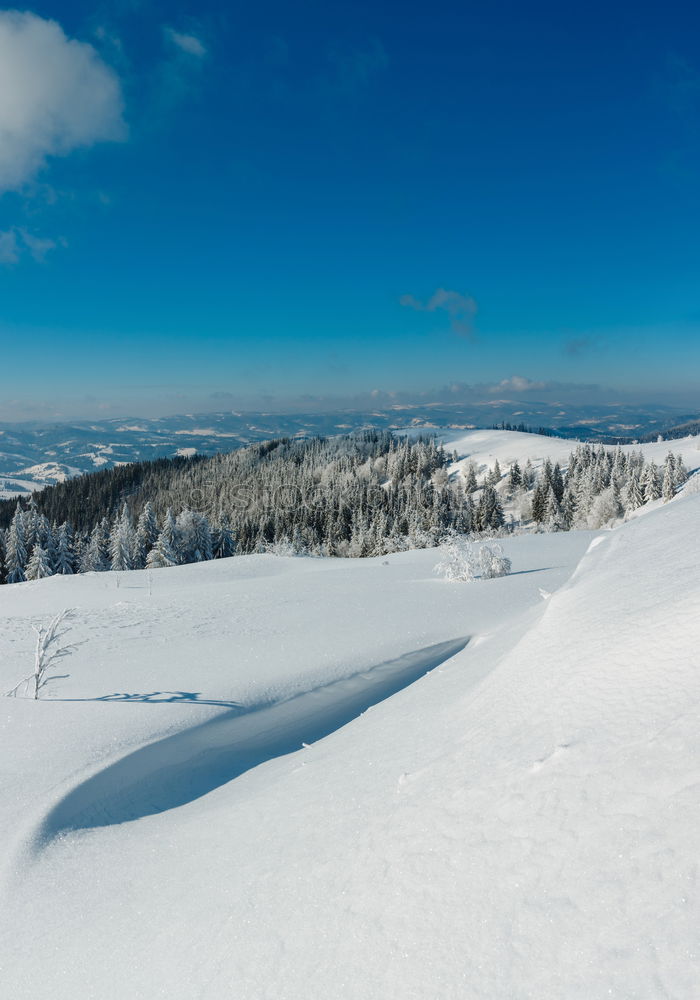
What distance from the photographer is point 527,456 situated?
151500mm

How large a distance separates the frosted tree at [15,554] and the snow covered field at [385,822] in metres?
59.6

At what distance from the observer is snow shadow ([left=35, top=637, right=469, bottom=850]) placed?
6.75 m

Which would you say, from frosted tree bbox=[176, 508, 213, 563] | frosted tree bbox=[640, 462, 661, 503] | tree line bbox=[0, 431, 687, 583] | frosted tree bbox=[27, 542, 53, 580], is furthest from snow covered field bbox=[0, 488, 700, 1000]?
frosted tree bbox=[640, 462, 661, 503]

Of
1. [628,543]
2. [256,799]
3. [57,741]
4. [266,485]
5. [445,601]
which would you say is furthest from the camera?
[266,485]

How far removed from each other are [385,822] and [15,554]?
70.2 m

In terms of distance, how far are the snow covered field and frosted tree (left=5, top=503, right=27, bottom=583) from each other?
59.6m

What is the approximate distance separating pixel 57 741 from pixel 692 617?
31.5 feet

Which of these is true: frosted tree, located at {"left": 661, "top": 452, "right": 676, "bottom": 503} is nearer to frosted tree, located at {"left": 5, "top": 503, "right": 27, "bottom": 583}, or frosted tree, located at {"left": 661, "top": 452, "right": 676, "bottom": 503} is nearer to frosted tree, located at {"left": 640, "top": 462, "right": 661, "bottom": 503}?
frosted tree, located at {"left": 640, "top": 462, "right": 661, "bottom": 503}

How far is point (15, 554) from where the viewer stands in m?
59.2

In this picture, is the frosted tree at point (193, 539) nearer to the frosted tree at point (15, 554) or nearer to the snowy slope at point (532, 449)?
the frosted tree at point (15, 554)

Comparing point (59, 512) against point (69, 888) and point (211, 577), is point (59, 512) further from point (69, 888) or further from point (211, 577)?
point (69, 888)

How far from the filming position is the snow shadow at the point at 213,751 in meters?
6.75

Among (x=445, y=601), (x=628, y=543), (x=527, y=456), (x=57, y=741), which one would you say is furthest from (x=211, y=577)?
(x=527, y=456)

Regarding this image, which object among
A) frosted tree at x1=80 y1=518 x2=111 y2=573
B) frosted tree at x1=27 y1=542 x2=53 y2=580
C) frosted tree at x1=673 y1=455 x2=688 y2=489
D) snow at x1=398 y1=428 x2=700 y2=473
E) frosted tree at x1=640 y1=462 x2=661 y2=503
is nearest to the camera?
frosted tree at x1=27 y1=542 x2=53 y2=580
